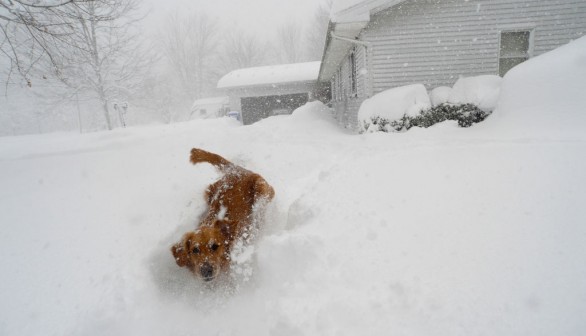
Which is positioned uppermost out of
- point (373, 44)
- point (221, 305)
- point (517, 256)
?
point (373, 44)

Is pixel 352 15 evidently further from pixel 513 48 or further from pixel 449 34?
pixel 513 48

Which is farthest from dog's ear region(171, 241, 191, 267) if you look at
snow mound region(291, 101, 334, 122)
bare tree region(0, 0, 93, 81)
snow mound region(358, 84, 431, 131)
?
snow mound region(291, 101, 334, 122)

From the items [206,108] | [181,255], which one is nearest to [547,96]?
[181,255]

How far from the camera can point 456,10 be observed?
8.90 metres

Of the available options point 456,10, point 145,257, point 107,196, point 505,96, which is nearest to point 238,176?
point 145,257

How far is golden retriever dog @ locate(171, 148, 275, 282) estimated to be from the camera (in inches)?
106

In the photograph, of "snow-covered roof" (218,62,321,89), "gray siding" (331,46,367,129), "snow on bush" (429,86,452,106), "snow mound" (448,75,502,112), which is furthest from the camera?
"snow-covered roof" (218,62,321,89)

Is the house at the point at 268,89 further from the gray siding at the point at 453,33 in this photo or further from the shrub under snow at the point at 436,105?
the shrub under snow at the point at 436,105

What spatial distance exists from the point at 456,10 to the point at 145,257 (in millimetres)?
10194

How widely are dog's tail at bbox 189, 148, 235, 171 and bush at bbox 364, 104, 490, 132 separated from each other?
4.97 metres

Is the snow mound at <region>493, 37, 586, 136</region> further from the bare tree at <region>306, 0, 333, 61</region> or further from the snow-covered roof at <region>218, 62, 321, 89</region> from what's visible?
the bare tree at <region>306, 0, 333, 61</region>

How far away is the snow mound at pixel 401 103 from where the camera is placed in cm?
756

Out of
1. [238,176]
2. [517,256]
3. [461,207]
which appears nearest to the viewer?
[517,256]

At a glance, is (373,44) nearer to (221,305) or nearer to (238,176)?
(238,176)
